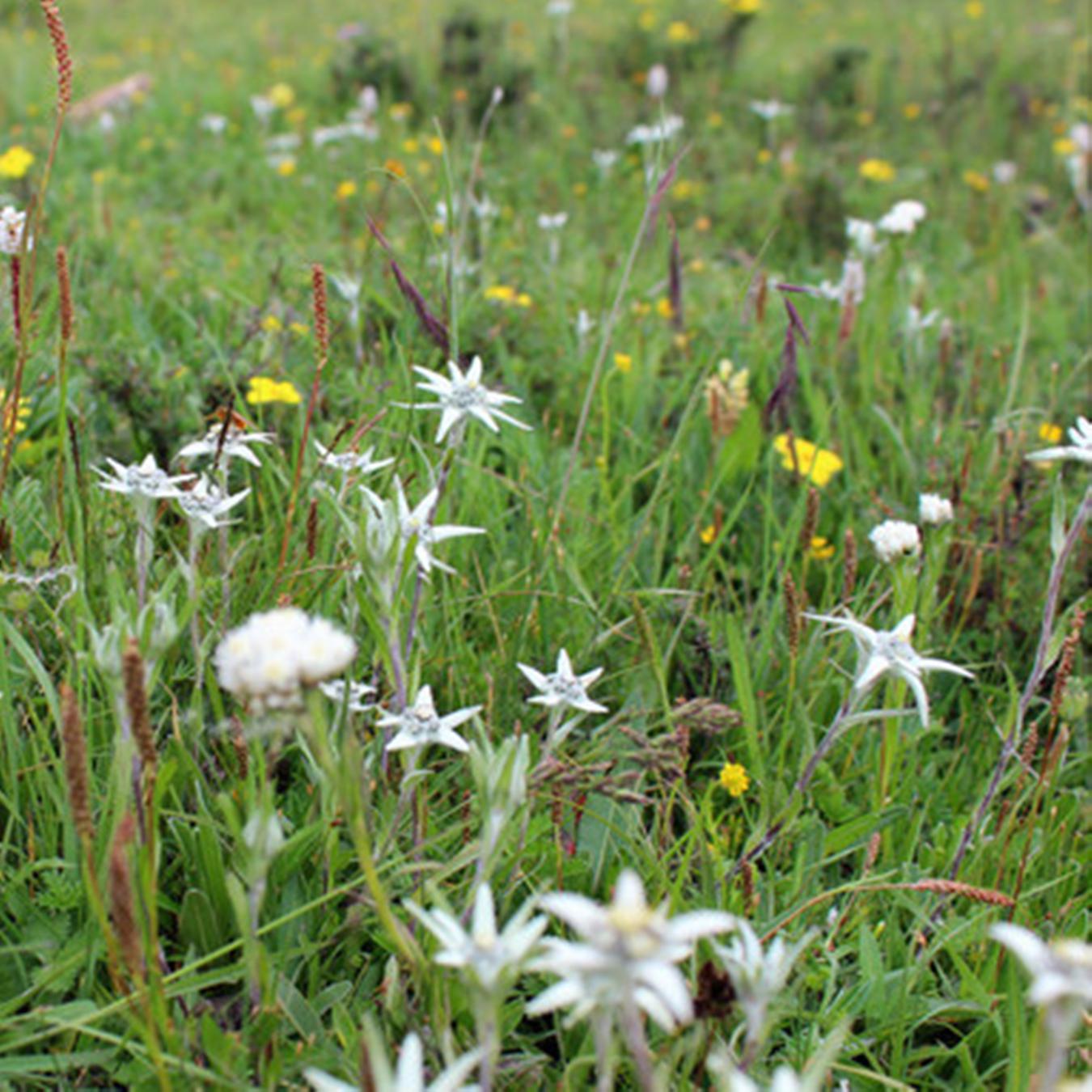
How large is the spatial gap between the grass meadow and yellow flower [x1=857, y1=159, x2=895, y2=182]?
111cm

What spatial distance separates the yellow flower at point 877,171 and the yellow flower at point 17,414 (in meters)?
3.66

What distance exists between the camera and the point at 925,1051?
1.29 m

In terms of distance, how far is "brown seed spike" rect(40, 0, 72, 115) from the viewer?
1.19 meters

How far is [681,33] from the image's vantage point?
613 cm

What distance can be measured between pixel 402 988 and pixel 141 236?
3.03 meters

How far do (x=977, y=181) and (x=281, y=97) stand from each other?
3064 millimetres

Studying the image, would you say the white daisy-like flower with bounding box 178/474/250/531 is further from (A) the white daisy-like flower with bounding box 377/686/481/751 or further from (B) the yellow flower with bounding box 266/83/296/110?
(B) the yellow flower with bounding box 266/83/296/110

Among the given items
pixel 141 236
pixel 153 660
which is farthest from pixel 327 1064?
pixel 141 236

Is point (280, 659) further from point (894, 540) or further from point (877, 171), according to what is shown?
point (877, 171)

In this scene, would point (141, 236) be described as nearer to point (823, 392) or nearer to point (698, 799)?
point (823, 392)

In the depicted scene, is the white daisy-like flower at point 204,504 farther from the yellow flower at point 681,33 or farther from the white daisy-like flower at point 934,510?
the yellow flower at point 681,33

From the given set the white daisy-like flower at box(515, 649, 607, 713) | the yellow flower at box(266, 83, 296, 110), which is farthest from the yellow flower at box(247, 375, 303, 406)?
the yellow flower at box(266, 83, 296, 110)

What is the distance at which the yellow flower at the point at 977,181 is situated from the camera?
16.0 feet

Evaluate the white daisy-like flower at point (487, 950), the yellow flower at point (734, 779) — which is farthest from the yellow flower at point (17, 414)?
the yellow flower at point (734, 779)
